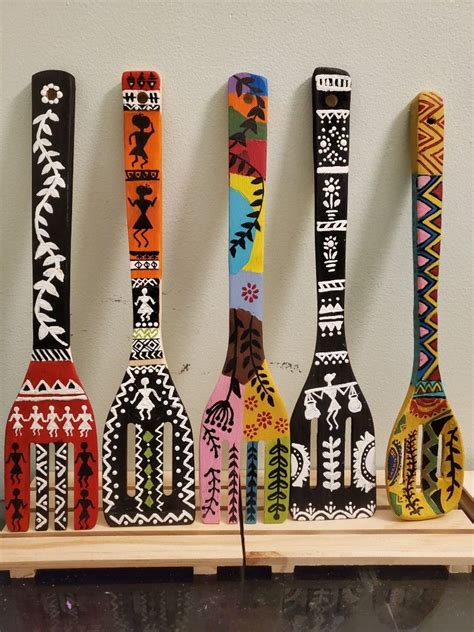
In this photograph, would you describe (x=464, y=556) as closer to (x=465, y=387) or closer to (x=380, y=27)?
(x=465, y=387)

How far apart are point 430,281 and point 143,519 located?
465 mm

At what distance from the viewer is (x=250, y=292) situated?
780 mm

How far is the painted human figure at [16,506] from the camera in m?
0.78

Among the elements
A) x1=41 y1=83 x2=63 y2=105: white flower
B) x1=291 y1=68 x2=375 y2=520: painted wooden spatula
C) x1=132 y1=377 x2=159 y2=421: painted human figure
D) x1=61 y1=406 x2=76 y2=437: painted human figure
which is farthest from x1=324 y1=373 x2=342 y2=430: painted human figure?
x1=41 y1=83 x2=63 y2=105: white flower

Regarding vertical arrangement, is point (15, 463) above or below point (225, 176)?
below

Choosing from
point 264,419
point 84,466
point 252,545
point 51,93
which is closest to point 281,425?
point 264,419

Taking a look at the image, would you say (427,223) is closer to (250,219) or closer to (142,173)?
(250,219)

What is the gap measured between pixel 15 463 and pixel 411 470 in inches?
19.5

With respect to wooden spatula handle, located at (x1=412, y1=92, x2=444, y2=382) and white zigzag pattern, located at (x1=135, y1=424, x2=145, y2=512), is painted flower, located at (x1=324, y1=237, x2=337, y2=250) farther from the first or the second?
white zigzag pattern, located at (x1=135, y1=424, x2=145, y2=512)

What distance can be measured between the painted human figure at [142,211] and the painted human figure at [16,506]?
0.34 metres

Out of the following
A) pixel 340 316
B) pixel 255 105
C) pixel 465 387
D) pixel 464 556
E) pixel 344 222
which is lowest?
pixel 464 556

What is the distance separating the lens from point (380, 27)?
2.81 feet

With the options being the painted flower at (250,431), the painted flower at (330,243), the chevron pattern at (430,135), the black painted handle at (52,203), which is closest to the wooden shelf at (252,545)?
the painted flower at (250,431)

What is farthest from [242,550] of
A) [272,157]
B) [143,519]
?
[272,157]
